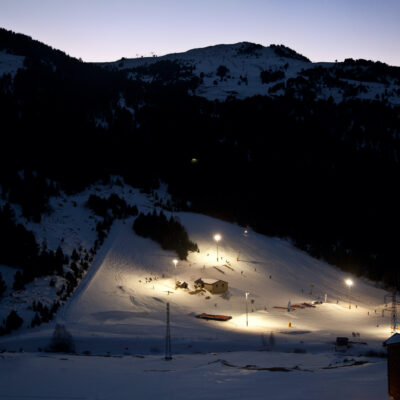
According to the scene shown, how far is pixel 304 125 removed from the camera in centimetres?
11431

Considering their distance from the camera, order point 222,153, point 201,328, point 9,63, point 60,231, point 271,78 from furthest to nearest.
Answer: point 271,78 < point 222,153 < point 9,63 < point 60,231 < point 201,328

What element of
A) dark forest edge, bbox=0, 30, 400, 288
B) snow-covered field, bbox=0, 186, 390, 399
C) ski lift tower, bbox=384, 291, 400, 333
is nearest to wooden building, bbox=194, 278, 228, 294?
snow-covered field, bbox=0, 186, 390, 399

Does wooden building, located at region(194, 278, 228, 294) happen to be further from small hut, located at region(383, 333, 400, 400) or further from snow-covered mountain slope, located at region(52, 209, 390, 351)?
small hut, located at region(383, 333, 400, 400)

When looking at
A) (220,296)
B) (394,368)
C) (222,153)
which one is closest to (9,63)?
(222,153)

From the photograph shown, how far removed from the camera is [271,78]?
157625mm

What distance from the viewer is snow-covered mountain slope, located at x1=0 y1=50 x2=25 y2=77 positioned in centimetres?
9206

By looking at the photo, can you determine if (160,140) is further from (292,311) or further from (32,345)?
(32,345)

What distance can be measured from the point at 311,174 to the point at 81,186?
57488 mm

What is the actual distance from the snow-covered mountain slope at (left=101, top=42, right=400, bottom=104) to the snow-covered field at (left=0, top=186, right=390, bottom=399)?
87450 millimetres

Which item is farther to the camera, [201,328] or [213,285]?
[213,285]

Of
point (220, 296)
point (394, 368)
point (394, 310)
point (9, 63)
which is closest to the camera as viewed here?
point (394, 368)

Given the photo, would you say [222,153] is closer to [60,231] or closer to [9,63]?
[60,231]

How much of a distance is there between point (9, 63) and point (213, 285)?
280 ft

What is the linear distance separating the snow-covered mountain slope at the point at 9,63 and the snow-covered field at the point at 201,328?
1845 inches
